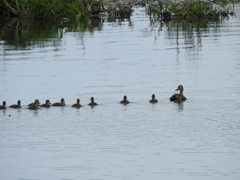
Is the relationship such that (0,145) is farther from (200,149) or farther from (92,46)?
(92,46)

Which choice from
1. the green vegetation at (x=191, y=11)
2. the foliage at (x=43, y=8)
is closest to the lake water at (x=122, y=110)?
the green vegetation at (x=191, y=11)

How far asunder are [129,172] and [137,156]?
2.72ft

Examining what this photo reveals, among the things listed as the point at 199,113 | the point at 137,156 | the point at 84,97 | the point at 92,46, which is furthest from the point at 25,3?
the point at 137,156

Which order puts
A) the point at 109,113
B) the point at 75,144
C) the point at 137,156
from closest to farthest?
the point at 137,156 < the point at 75,144 < the point at 109,113

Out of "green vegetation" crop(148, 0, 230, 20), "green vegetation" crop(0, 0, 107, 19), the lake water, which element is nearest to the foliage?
"green vegetation" crop(0, 0, 107, 19)

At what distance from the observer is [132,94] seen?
1739cm

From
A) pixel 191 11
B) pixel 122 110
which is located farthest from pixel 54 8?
pixel 122 110

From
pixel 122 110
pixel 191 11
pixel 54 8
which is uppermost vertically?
pixel 54 8

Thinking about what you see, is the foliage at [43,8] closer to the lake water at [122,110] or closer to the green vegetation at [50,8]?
the green vegetation at [50,8]

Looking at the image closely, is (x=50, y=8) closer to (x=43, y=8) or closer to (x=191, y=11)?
(x=43, y=8)

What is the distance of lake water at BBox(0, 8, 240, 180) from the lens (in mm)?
11852

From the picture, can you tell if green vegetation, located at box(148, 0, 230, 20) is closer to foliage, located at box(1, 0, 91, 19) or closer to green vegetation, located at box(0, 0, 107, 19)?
green vegetation, located at box(0, 0, 107, 19)

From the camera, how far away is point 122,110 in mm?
15703

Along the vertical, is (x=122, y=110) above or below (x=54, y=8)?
below
